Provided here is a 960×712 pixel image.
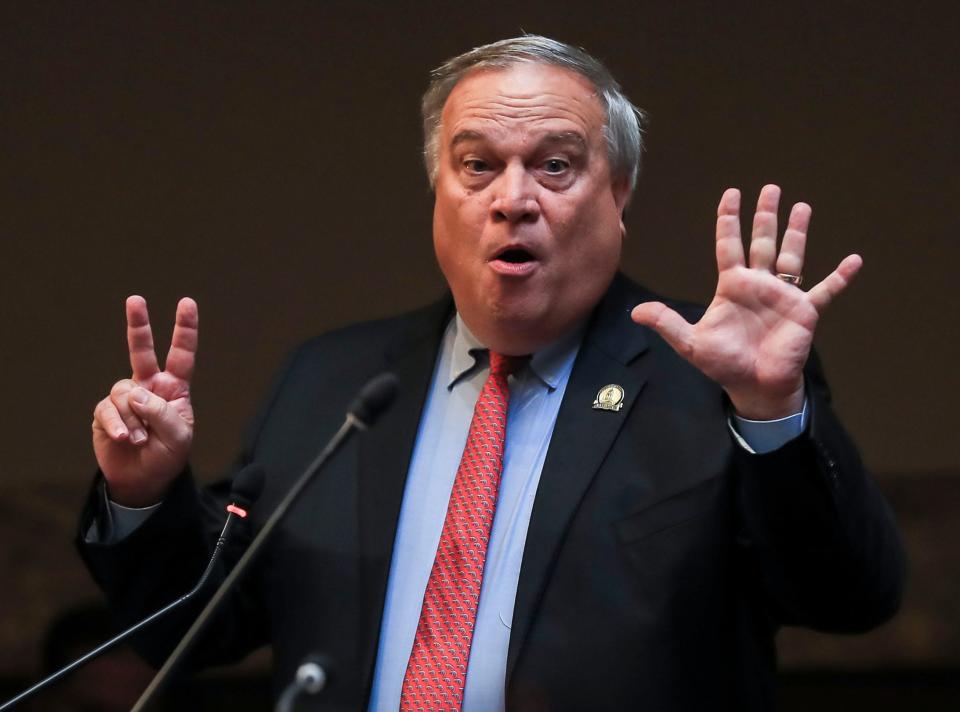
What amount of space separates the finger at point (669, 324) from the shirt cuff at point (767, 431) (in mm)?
116

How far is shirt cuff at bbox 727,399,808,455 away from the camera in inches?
87.5

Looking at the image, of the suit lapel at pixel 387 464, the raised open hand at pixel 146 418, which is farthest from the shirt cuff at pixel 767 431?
the raised open hand at pixel 146 418

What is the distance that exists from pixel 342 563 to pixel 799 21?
237cm

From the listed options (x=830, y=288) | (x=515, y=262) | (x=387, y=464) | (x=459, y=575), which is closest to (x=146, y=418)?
(x=387, y=464)

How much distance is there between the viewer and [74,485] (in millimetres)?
4730

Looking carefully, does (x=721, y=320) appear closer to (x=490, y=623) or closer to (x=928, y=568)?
(x=490, y=623)

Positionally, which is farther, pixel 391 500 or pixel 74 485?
pixel 74 485

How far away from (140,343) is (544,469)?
0.61m

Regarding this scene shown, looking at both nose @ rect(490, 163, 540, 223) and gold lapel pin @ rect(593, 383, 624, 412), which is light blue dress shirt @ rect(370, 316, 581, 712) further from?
nose @ rect(490, 163, 540, 223)

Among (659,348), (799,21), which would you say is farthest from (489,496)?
(799,21)

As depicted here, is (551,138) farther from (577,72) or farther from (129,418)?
(129,418)

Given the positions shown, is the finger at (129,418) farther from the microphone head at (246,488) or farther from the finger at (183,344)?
the microphone head at (246,488)

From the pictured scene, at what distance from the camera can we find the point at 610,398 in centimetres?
256

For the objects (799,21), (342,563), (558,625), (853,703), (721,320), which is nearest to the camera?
(721,320)
